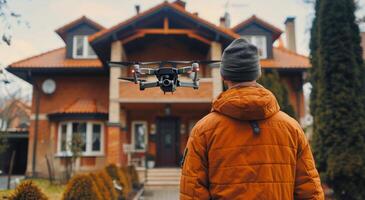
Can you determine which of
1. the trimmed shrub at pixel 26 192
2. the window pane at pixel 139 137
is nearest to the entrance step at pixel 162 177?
the window pane at pixel 139 137

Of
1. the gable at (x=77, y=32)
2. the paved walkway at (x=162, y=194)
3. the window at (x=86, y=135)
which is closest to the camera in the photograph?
the paved walkway at (x=162, y=194)

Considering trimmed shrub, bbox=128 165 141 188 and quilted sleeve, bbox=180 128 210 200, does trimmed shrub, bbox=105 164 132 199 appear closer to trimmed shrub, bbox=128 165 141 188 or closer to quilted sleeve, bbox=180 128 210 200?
trimmed shrub, bbox=128 165 141 188

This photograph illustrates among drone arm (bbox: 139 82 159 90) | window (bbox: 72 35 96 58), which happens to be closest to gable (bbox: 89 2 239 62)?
window (bbox: 72 35 96 58)

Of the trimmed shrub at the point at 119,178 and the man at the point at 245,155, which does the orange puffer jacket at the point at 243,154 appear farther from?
the trimmed shrub at the point at 119,178

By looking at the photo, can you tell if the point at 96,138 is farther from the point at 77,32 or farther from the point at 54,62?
the point at 77,32

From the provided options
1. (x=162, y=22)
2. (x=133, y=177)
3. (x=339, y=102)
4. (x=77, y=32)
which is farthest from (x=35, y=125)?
(x=339, y=102)

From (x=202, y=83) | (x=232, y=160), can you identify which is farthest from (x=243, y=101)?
(x=202, y=83)

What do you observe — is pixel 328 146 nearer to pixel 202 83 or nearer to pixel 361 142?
pixel 361 142
